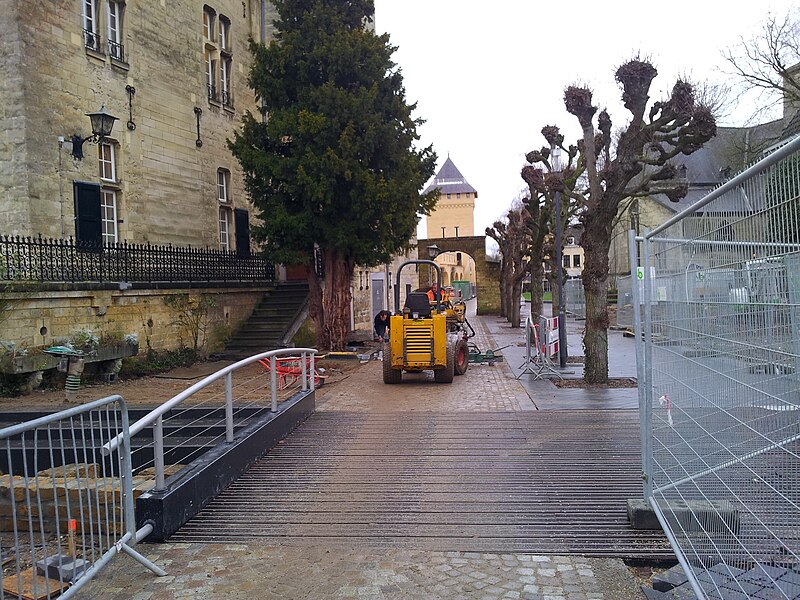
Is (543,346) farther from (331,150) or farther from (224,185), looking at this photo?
(224,185)

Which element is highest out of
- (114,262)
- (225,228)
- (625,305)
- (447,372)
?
(225,228)

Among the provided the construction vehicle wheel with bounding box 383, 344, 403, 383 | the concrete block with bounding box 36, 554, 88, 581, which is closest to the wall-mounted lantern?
the construction vehicle wheel with bounding box 383, 344, 403, 383

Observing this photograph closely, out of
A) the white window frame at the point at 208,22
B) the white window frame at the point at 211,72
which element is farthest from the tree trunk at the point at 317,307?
the white window frame at the point at 208,22

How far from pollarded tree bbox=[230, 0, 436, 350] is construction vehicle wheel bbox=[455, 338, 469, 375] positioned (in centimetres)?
377

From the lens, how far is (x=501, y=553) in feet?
14.7

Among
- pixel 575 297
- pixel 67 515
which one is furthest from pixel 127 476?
pixel 575 297

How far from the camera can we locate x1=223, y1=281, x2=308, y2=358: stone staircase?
728 inches

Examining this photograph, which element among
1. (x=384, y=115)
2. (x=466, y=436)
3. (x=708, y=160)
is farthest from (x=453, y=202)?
(x=466, y=436)

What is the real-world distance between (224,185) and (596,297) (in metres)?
13.4

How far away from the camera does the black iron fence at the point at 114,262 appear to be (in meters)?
12.5

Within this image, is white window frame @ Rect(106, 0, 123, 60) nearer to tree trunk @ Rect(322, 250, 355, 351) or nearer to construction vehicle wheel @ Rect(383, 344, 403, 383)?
tree trunk @ Rect(322, 250, 355, 351)

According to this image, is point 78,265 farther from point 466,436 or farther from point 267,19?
point 267,19

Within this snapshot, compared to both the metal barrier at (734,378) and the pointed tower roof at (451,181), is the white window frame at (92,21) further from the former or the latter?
the pointed tower roof at (451,181)

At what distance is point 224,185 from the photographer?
21.1m
